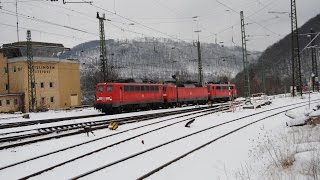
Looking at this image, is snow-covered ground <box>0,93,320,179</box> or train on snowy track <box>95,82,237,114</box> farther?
train on snowy track <box>95,82,237,114</box>

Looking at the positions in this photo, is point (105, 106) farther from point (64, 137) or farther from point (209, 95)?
point (209, 95)

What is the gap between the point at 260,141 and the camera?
1541 centimetres

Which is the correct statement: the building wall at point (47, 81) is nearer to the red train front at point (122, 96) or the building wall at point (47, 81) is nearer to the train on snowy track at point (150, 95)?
the train on snowy track at point (150, 95)

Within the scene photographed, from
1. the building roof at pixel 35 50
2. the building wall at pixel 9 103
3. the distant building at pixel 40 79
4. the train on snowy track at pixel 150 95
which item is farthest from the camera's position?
the building roof at pixel 35 50

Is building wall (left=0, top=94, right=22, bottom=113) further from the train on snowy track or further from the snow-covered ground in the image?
the snow-covered ground

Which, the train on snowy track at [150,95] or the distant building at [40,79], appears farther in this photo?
the distant building at [40,79]

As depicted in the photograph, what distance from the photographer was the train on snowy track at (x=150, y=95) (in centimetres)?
3475

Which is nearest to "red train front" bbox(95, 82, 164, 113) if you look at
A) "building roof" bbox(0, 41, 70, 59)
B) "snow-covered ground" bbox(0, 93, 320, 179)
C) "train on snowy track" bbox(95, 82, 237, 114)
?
"train on snowy track" bbox(95, 82, 237, 114)

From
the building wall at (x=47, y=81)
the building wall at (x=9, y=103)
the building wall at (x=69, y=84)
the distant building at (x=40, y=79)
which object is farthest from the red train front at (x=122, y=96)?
the building wall at (x=69, y=84)

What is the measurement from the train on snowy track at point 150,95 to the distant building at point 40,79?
80.0 ft

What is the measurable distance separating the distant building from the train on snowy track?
2439 cm

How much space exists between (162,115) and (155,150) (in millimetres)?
16771

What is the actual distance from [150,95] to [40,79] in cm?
3107

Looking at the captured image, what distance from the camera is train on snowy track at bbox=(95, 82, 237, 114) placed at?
34.8 m
